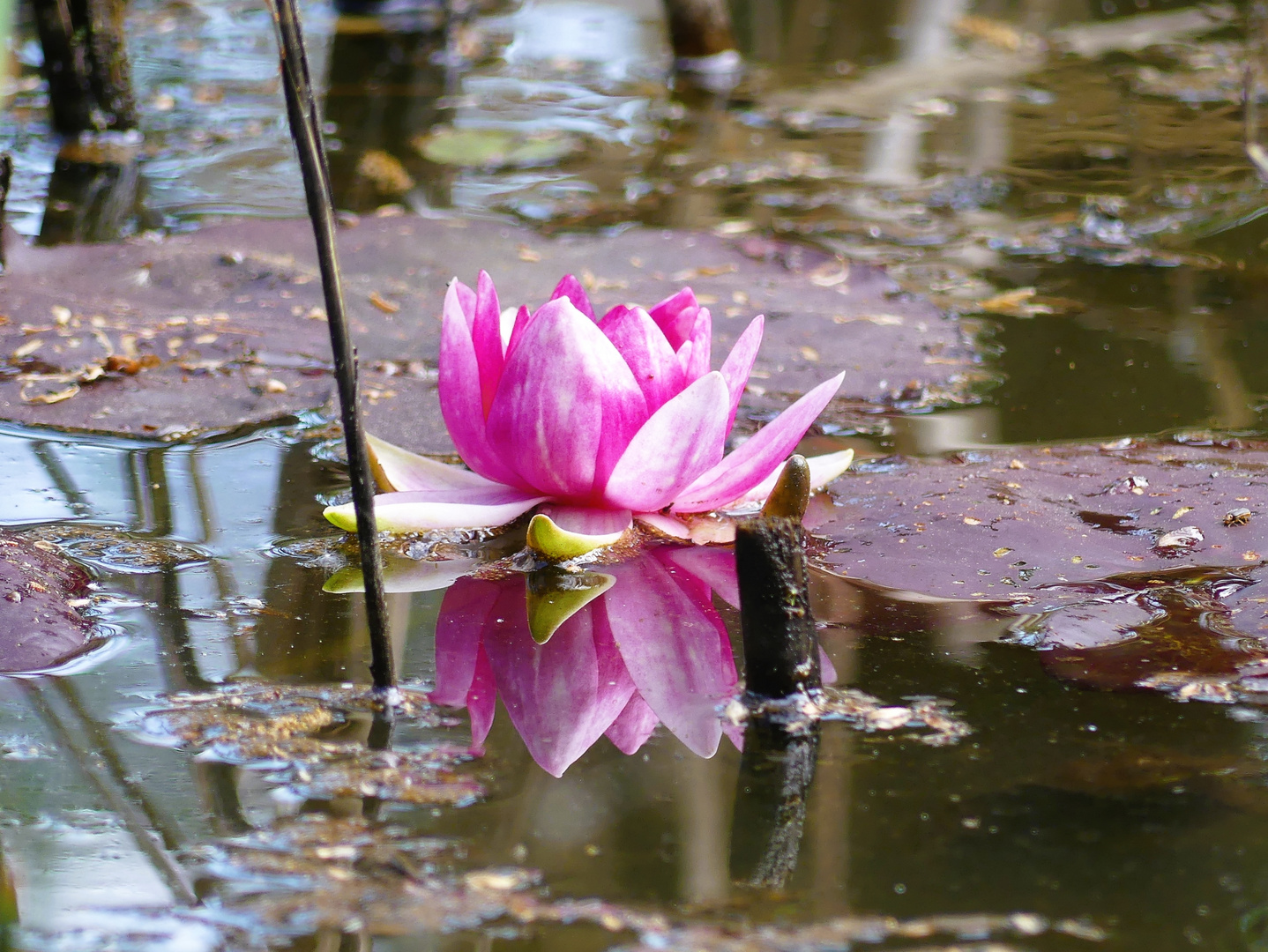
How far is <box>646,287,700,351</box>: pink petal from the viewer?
1.62m

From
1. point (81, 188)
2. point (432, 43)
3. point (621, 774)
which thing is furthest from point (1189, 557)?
point (432, 43)

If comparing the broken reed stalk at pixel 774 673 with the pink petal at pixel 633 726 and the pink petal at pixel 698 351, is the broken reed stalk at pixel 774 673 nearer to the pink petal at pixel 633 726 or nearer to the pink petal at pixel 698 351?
the pink petal at pixel 633 726

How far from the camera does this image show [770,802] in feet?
3.49

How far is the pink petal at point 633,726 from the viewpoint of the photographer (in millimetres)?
1155

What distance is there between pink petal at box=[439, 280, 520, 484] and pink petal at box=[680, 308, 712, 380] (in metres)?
0.27

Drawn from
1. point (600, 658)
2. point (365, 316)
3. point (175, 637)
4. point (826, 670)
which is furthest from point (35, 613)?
point (365, 316)

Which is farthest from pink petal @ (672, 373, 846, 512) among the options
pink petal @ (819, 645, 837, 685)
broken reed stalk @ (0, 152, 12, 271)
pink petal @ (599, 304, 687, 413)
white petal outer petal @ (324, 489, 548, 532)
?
broken reed stalk @ (0, 152, 12, 271)

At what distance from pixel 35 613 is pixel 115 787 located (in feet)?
1.01

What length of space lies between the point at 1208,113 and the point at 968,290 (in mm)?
1976

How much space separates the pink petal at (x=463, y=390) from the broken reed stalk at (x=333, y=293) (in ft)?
1.39

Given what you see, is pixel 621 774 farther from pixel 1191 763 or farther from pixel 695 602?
pixel 1191 763

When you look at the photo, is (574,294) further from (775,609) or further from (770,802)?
(770,802)

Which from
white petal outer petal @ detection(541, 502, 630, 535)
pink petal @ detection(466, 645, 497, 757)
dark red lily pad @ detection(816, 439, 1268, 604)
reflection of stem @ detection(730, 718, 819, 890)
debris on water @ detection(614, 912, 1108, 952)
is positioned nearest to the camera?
debris on water @ detection(614, 912, 1108, 952)

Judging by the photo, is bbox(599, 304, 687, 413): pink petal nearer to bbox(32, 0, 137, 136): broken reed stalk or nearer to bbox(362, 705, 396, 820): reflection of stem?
bbox(362, 705, 396, 820): reflection of stem
